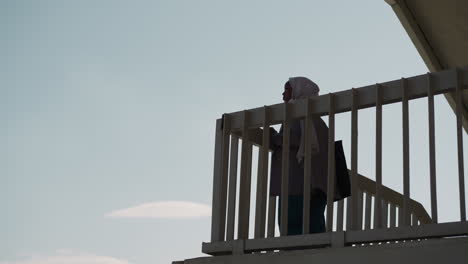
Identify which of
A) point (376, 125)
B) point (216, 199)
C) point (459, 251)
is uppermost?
point (376, 125)

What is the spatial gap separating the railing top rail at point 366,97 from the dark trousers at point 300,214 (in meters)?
0.49

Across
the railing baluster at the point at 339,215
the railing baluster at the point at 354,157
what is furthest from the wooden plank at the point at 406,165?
the railing baluster at the point at 339,215

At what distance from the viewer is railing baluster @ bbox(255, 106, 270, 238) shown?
404 centimetres

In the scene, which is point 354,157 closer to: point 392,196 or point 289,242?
point 289,242

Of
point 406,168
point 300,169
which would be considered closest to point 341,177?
point 300,169

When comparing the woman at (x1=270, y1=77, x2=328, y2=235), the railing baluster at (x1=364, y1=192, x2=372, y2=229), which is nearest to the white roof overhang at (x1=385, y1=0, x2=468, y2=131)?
the railing baluster at (x1=364, y1=192, x2=372, y2=229)

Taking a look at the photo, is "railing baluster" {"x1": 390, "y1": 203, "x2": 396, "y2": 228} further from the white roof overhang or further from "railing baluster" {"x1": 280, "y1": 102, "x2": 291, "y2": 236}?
the white roof overhang

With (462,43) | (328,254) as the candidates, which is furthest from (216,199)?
(462,43)

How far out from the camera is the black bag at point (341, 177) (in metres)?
4.26

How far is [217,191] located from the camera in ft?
13.9

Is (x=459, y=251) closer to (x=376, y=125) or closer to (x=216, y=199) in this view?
(x=376, y=125)

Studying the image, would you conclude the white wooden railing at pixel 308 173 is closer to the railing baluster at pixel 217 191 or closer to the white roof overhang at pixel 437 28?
the railing baluster at pixel 217 191

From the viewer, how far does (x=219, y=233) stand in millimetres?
4145

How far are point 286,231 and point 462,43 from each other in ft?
15.7
